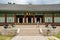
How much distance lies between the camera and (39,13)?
136 ft

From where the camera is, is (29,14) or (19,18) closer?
(29,14)

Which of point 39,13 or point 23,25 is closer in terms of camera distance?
point 23,25

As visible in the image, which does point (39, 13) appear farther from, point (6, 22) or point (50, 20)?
point (6, 22)

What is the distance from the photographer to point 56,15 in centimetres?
4131

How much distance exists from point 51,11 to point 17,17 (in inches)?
286

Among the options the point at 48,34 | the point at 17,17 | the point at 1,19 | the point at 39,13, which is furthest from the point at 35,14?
the point at 48,34

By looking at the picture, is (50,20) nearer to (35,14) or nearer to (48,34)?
(35,14)

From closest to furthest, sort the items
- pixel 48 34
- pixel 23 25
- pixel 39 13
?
pixel 48 34 → pixel 23 25 → pixel 39 13

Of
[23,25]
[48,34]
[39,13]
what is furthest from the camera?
[39,13]

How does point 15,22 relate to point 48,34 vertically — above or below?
below

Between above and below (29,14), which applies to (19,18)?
below

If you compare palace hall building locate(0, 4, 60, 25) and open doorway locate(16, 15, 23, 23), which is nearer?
palace hall building locate(0, 4, 60, 25)

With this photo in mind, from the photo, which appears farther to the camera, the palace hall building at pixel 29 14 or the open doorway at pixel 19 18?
the open doorway at pixel 19 18

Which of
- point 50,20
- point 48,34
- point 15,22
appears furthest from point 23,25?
point 48,34
